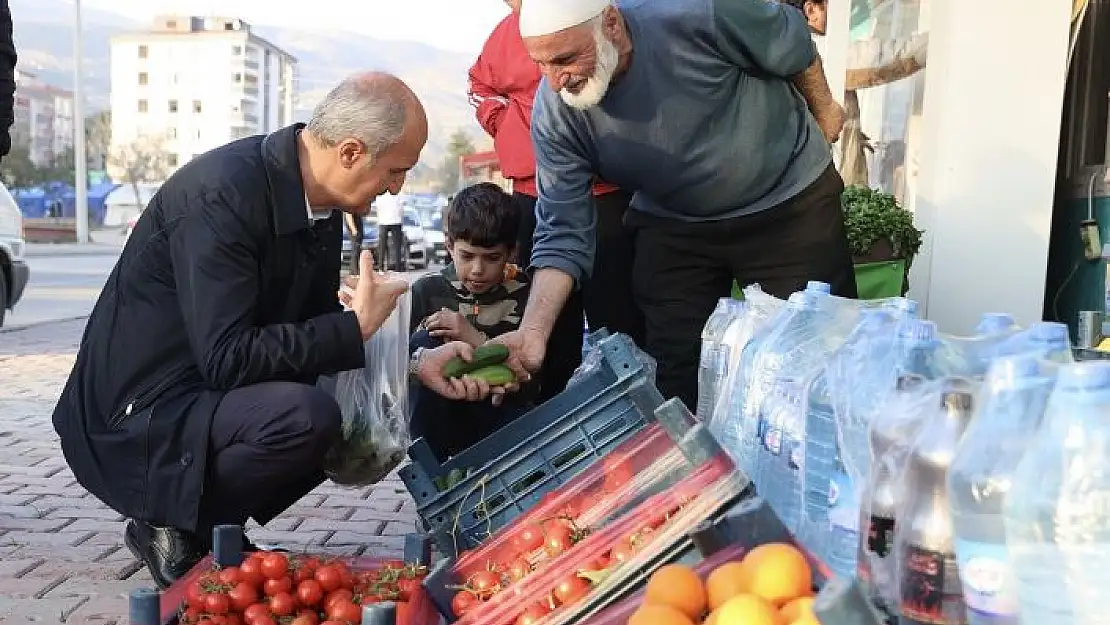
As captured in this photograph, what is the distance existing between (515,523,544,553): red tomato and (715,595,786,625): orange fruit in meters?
0.96

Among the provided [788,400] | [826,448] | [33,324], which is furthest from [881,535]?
[33,324]

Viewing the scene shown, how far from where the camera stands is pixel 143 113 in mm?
145875

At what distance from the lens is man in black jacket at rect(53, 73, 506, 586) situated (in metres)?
3.08

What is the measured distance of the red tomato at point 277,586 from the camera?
2908mm

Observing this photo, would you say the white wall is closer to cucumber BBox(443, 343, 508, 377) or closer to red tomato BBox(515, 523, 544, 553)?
cucumber BBox(443, 343, 508, 377)

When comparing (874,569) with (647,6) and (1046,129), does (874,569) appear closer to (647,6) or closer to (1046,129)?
(647,6)

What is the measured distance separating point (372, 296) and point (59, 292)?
16.5 m

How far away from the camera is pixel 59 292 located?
17984 millimetres

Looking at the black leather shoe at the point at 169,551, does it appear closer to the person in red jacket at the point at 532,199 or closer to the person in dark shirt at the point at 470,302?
the person in dark shirt at the point at 470,302

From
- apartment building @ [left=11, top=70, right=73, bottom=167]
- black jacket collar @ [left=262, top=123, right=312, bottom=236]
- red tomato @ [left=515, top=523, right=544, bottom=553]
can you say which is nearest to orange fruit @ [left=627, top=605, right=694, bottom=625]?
red tomato @ [left=515, top=523, right=544, bottom=553]

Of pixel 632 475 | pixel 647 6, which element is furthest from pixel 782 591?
pixel 647 6

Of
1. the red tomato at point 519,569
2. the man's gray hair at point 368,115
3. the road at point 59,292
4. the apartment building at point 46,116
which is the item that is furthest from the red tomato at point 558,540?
the apartment building at point 46,116

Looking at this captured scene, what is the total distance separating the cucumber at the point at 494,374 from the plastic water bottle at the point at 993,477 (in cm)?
190

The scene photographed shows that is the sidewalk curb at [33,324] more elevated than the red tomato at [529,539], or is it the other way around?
the red tomato at [529,539]
